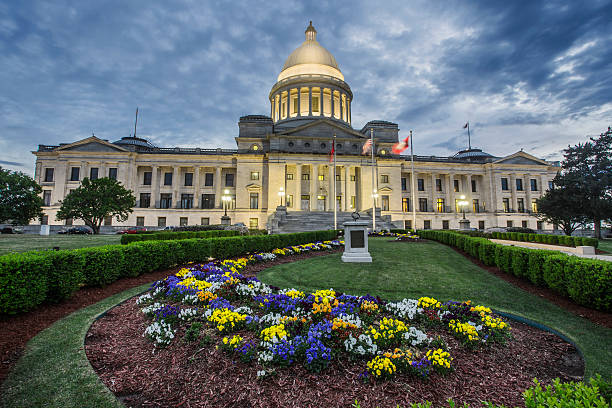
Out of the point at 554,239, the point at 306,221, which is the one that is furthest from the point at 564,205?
the point at 306,221

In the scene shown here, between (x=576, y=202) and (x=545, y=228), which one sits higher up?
(x=576, y=202)

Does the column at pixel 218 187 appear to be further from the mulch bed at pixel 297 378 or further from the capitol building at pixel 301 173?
the mulch bed at pixel 297 378

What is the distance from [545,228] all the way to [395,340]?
65.3m

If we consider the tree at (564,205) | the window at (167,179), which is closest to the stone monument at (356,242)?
the tree at (564,205)

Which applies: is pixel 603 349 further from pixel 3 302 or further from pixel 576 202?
pixel 576 202

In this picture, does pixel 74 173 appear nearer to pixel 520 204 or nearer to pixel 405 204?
pixel 405 204

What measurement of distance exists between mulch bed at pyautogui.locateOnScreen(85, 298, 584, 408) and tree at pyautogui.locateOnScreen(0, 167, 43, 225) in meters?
39.8

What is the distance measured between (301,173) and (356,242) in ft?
118

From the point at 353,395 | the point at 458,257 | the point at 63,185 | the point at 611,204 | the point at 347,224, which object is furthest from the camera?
the point at 63,185

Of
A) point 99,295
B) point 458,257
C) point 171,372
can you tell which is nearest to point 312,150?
point 458,257

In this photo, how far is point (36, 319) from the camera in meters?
6.29

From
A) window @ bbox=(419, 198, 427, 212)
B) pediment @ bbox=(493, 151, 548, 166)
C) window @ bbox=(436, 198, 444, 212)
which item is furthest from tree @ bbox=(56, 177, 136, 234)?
pediment @ bbox=(493, 151, 548, 166)

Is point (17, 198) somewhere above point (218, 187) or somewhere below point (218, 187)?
below

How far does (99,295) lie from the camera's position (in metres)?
8.32
